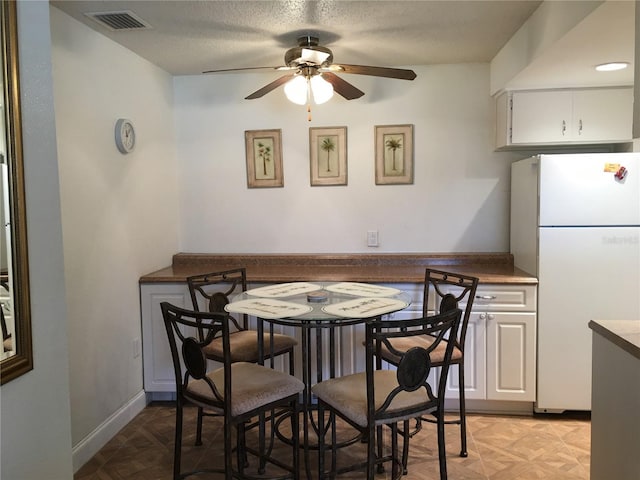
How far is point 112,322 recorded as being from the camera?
2.90 metres

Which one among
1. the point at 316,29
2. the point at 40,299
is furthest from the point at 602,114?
the point at 40,299

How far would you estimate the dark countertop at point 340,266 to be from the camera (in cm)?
321

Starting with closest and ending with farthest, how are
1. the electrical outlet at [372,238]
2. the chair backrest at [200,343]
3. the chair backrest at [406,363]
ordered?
the chair backrest at [406,363] < the chair backrest at [200,343] < the electrical outlet at [372,238]

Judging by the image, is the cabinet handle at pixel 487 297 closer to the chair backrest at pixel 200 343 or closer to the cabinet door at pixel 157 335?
the chair backrest at pixel 200 343

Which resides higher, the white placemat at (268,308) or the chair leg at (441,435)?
the white placemat at (268,308)

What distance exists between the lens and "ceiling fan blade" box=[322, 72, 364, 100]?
9.23 feet

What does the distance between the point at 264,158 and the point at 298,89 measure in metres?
0.97

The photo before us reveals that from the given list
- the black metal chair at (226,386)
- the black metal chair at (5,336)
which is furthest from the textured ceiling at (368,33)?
the black metal chair at (5,336)

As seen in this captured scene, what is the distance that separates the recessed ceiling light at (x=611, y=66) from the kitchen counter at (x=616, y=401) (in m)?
1.62

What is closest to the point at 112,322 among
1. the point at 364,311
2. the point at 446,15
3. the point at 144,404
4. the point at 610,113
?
the point at 144,404

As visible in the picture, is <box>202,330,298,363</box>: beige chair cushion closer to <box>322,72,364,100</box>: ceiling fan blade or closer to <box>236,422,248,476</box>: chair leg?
<box>236,422,248,476</box>: chair leg

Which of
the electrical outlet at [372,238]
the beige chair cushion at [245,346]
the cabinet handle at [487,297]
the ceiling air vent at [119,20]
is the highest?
the ceiling air vent at [119,20]

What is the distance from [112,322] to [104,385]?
13.6 inches

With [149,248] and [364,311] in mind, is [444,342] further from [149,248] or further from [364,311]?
[149,248]
